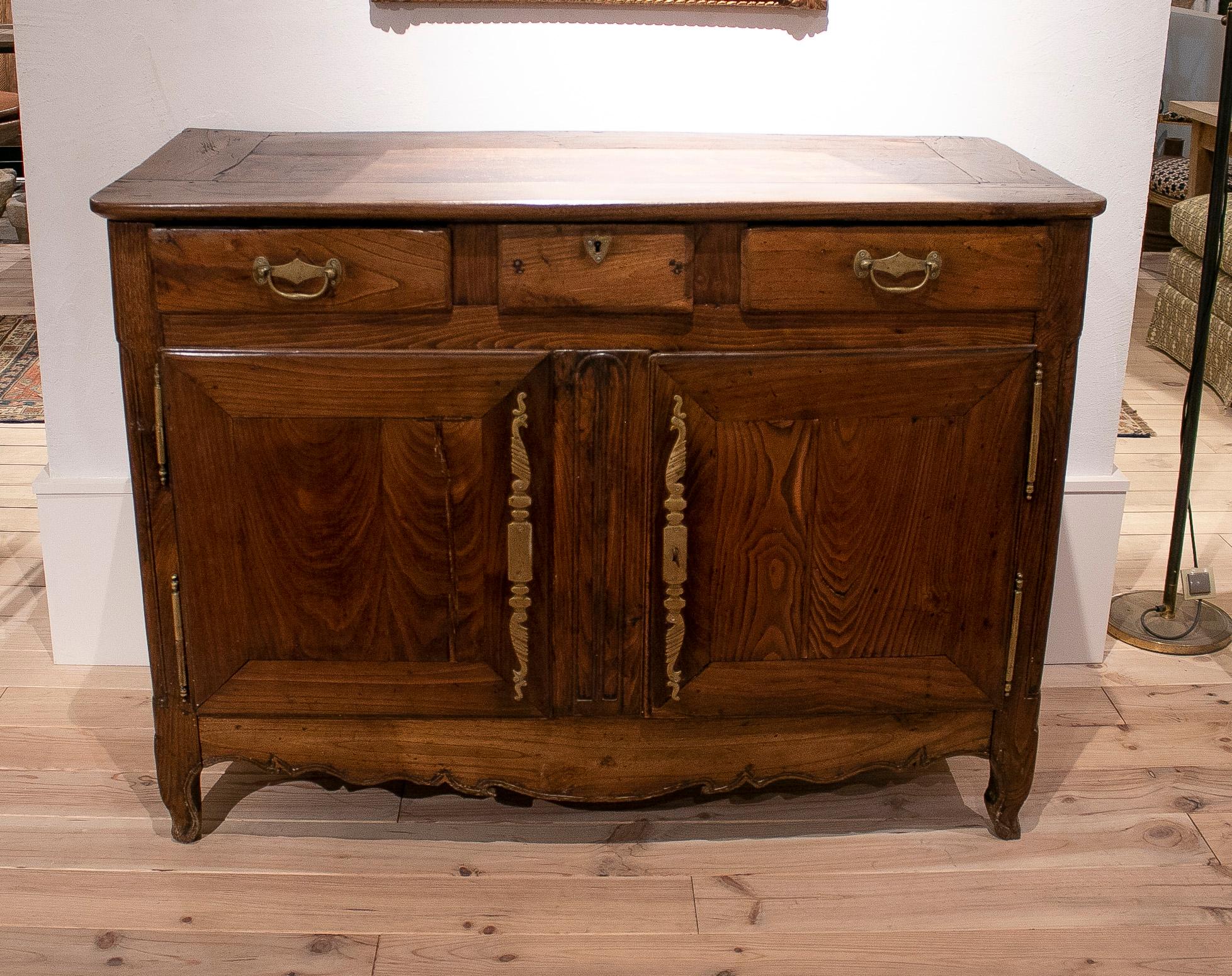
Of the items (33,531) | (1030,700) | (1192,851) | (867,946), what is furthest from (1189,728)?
(33,531)

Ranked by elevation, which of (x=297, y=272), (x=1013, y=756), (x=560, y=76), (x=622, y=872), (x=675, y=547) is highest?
(x=560, y=76)

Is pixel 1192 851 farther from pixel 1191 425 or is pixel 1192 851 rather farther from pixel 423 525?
pixel 423 525

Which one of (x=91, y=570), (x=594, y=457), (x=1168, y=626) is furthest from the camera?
(x=1168, y=626)

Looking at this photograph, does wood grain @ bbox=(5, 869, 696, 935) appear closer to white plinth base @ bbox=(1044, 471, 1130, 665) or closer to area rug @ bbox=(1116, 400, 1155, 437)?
white plinth base @ bbox=(1044, 471, 1130, 665)

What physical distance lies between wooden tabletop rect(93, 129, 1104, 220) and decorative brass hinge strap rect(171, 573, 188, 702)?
0.45m

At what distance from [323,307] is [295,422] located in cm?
14

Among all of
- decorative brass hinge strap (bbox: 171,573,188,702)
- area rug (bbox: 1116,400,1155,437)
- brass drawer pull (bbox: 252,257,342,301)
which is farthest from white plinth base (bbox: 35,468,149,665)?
area rug (bbox: 1116,400,1155,437)

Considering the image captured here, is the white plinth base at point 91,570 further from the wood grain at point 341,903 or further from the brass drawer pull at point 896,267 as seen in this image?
the brass drawer pull at point 896,267

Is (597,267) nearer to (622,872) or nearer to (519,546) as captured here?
(519,546)

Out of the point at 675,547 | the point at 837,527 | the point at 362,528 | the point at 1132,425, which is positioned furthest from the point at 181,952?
the point at 1132,425

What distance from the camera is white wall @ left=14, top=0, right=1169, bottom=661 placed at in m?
2.00

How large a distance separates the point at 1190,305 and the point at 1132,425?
1.79 feet

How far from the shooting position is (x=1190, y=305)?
3678 mm

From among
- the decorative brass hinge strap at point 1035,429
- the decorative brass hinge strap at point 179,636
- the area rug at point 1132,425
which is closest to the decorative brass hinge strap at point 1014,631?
the decorative brass hinge strap at point 1035,429
